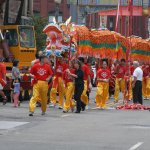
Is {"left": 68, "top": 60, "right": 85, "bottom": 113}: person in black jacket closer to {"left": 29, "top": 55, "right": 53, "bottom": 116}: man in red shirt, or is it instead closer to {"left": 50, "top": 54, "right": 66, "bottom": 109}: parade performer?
{"left": 50, "top": 54, "right": 66, "bottom": 109}: parade performer

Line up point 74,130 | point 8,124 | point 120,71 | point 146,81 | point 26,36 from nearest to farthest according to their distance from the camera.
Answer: point 74,130, point 8,124, point 26,36, point 120,71, point 146,81

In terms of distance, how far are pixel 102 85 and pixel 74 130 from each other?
26.1ft

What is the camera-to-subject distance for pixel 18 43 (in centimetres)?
2850

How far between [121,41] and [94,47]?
2.27 m

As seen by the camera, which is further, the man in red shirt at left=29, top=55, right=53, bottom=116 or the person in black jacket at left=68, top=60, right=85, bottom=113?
the person in black jacket at left=68, top=60, right=85, bottom=113

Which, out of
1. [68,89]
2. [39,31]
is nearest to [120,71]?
[68,89]

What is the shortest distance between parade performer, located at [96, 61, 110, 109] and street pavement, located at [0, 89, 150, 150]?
5.22ft

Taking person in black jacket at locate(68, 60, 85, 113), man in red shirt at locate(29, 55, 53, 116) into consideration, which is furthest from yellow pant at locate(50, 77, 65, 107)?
man in red shirt at locate(29, 55, 53, 116)

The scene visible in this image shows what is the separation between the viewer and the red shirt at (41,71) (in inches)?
772

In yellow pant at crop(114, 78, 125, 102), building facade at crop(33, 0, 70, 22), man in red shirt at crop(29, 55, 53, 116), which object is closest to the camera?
man in red shirt at crop(29, 55, 53, 116)

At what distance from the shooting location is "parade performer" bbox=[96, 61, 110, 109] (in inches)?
931

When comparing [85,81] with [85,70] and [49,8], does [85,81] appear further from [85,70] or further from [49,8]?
[49,8]

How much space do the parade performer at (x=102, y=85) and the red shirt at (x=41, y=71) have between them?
421 cm

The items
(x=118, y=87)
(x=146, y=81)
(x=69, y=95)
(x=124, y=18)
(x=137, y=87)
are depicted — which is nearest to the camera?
(x=69, y=95)
